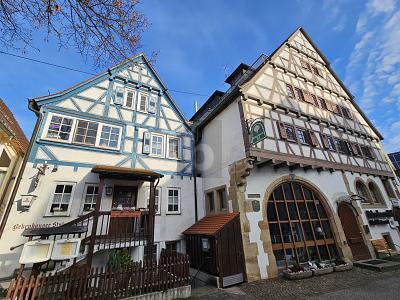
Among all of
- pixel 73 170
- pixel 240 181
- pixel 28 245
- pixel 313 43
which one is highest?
pixel 313 43

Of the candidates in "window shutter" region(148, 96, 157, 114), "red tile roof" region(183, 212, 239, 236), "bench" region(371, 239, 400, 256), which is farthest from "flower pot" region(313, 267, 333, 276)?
"window shutter" region(148, 96, 157, 114)

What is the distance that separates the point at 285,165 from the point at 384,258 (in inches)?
325

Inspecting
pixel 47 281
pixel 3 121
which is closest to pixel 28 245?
pixel 47 281

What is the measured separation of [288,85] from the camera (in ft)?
43.9

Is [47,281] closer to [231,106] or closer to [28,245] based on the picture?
[28,245]

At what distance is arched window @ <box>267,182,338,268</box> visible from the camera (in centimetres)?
963

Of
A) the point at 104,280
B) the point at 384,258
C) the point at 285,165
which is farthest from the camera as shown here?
the point at 384,258

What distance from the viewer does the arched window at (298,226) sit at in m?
9.63

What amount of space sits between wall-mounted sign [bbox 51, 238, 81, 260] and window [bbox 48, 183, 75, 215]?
3.50 meters

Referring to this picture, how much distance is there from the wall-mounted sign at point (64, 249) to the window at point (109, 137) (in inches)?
218

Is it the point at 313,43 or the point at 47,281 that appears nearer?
the point at 47,281

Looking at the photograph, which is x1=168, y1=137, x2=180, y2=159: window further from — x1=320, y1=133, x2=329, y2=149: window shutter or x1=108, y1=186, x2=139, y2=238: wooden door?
x1=320, y1=133, x2=329, y2=149: window shutter

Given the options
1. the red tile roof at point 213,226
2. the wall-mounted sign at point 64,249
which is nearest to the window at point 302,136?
the red tile roof at point 213,226

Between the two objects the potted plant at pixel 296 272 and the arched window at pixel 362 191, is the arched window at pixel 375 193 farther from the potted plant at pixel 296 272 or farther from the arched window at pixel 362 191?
the potted plant at pixel 296 272
